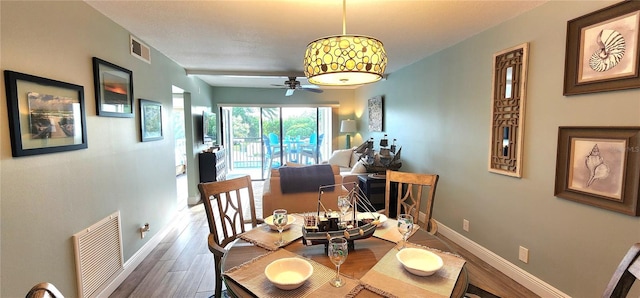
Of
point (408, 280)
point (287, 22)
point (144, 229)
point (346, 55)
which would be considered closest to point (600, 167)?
point (408, 280)

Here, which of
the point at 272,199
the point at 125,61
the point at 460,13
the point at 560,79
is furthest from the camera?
the point at 272,199

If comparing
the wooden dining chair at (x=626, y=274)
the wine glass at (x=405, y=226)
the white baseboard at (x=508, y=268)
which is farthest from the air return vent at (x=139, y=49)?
the white baseboard at (x=508, y=268)

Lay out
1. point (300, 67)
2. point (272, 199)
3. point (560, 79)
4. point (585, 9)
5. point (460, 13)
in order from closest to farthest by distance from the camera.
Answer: point (585, 9) → point (560, 79) → point (460, 13) → point (272, 199) → point (300, 67)

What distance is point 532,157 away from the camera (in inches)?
87.1

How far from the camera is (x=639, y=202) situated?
5.17 ft

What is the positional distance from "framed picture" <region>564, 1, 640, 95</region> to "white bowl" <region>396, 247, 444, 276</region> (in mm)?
1571

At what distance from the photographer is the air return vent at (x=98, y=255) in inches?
75.8

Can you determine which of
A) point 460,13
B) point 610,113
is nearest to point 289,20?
point 460,13

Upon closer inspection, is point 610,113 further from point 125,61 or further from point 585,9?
point 125,61

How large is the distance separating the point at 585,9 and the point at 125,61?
3710 millimetres

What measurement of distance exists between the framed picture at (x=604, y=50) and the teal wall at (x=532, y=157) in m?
0.06

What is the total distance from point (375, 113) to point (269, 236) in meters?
4.19

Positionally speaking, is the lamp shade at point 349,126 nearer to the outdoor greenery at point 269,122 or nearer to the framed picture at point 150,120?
the outdoor greenery at point 269,122

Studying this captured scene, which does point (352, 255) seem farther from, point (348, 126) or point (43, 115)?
point (348, 126)
